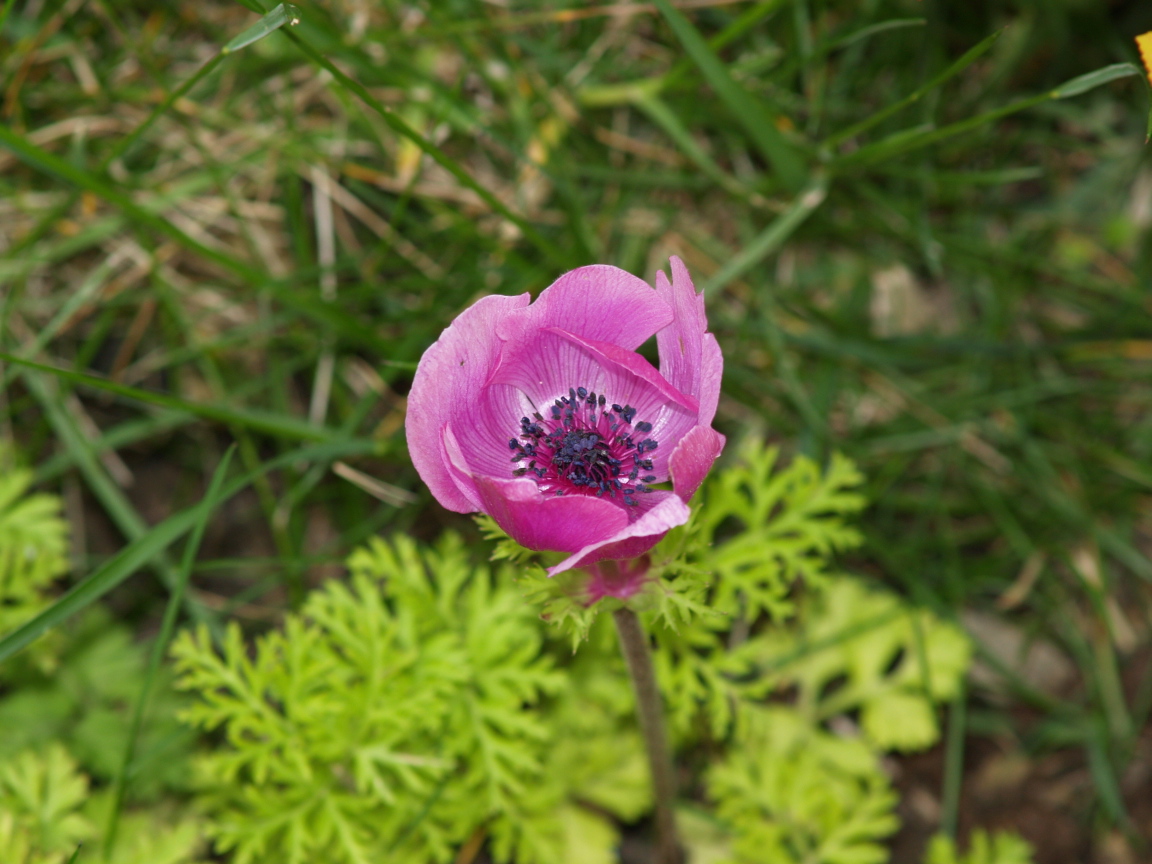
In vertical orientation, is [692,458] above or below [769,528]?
below

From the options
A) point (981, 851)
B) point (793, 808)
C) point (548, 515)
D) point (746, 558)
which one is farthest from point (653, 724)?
point (981, 851)

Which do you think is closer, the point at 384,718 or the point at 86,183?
the point at 384,718

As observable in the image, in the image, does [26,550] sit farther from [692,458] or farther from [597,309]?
[692,458]

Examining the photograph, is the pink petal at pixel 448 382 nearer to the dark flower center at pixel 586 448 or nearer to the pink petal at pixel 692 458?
the dark flower center at pixel 586 448

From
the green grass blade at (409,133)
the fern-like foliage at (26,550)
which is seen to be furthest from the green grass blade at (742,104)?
the fern-like foliage at (26,550)

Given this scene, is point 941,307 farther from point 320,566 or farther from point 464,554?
point 320,566

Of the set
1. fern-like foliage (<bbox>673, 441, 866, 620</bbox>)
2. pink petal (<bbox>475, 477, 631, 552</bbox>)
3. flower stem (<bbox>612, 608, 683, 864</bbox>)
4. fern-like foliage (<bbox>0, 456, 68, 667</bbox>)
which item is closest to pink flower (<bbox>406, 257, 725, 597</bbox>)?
pink petal (<bbox>475, 477, 631, 552</bbox>)

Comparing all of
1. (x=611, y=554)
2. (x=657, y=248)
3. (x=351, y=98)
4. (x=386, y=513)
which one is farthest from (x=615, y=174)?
(x=611, y=554)
